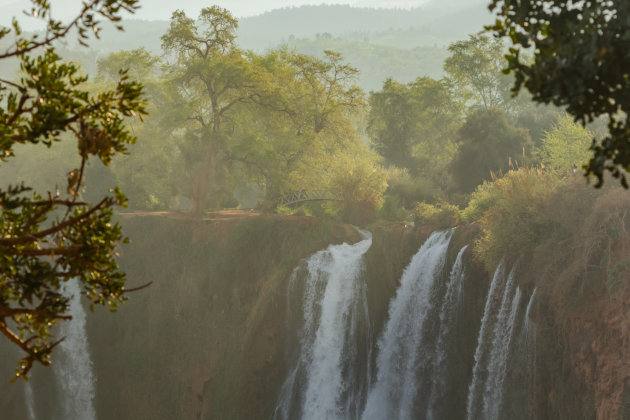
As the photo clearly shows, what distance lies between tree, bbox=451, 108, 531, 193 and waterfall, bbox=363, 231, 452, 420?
12234 mm

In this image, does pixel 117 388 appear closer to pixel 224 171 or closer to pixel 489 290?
pixel 224 171

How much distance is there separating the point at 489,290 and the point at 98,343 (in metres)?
22.6

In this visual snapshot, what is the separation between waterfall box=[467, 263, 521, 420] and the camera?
747 inches

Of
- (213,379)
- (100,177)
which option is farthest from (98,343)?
(100,177)

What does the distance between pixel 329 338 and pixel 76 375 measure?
1569 cm

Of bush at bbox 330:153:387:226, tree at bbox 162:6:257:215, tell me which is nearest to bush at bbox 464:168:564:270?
bush at bbox 330:153:387:226

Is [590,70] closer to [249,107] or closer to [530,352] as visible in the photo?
[530,352]

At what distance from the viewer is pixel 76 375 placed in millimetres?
33812

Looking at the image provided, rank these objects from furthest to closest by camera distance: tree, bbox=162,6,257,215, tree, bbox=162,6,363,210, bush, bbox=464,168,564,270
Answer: tree, bbox=162,6,363,210
tree, bbox=162,6,257,215
bush, bbox=464,168,564,270

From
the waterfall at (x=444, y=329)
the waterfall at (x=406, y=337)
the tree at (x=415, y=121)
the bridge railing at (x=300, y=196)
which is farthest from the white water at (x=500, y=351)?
the tree at (x=415, y=121)

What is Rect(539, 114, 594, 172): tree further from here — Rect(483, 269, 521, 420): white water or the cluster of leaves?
the cluster of leaves

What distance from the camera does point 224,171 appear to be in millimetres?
42844

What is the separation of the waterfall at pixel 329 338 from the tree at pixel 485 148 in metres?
10.4

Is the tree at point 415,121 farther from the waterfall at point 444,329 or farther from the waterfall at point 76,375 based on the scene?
the waterfall at point 444,329
